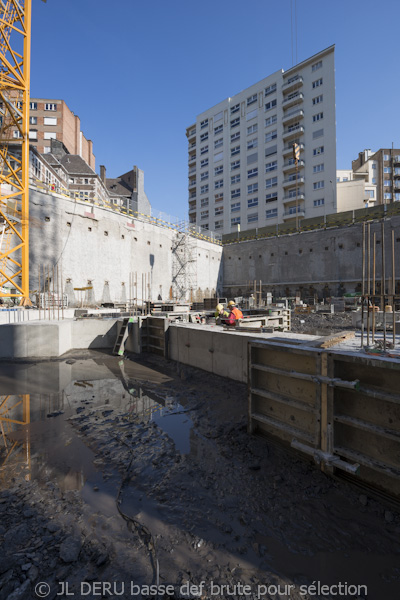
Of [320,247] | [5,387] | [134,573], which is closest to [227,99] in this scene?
[320,247]

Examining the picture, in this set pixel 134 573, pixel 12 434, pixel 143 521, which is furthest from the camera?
pixel 12 434

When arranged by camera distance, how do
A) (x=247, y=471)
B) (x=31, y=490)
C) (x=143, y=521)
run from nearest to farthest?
(x=143, y=521)
(x=31, y=490)
(x=247, y=471)

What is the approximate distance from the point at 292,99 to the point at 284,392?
181ft

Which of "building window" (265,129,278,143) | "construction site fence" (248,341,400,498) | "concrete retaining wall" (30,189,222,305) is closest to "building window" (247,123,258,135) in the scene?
"building window" (265,129,278,143)

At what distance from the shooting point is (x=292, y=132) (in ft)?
147

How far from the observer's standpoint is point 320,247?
1268 inches

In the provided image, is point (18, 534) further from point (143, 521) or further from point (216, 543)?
point (216, 543)

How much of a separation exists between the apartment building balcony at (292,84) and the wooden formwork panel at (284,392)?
55.9m


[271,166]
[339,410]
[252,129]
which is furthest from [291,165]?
[339,410]

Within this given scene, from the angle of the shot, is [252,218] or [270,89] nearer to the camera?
[270,89]

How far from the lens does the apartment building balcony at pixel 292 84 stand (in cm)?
4516

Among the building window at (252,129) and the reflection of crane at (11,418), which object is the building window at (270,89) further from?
the reflection of crane at (11,418)

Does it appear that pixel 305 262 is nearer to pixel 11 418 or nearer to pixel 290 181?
pixel 290 181

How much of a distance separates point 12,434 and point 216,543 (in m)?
4.48
